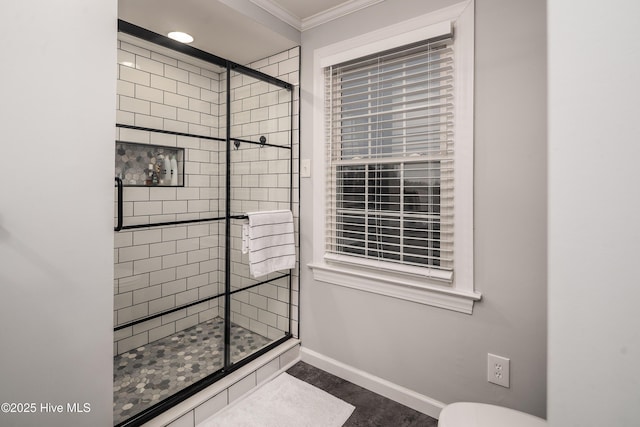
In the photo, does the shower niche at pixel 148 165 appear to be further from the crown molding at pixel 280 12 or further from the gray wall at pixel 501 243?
the gray wall at pixel 501 243

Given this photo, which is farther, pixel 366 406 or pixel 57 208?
pixel 366 406

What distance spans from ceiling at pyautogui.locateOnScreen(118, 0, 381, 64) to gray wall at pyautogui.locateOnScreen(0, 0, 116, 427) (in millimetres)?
756

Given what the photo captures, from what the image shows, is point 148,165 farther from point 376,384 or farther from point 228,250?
point 376,384

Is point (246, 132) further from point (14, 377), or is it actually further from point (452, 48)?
point (14, 377)

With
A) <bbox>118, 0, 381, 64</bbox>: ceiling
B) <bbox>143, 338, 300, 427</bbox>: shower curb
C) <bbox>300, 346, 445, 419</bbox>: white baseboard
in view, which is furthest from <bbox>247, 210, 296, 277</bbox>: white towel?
<bbox>118, 0, 381, 64</bbox>: ceiling

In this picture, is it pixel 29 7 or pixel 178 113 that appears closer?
pixel 29 7

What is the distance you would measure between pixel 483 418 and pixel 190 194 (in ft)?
5.85

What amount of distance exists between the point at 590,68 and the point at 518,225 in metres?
0.93

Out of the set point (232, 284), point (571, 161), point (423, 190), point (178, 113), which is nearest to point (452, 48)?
point (423, 190)

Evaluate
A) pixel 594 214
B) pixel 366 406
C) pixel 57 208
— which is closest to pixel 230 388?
pixel 366 406

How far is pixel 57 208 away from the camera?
110 cm

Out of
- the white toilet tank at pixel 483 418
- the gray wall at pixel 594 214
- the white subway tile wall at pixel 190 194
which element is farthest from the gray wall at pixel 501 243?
the white subway tile wall at pixel 190 194

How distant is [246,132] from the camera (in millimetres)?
2029

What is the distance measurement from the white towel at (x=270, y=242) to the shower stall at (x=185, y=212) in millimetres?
112
